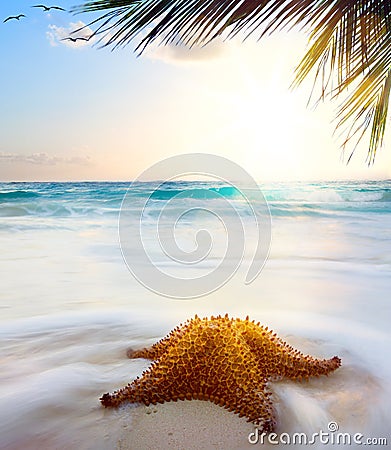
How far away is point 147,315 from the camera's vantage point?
15.8ft

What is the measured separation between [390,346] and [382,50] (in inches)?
85.4

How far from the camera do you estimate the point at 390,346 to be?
12.8 ft

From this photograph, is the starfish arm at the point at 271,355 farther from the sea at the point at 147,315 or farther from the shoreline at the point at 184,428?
the shoreline at the point at 184,428

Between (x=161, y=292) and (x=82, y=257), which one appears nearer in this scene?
(x=161, y=292)

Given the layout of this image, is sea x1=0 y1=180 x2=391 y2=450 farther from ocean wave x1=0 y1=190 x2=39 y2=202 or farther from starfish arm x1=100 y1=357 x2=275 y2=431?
ocean wave x1=0 y1=190 x2=39 y2=202

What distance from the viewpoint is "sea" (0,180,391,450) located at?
2.47 meters

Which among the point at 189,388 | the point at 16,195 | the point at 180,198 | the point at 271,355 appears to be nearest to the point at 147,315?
the point at 271,355

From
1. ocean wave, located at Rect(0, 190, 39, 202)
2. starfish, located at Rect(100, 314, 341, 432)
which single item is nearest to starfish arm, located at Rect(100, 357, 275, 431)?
starfish, located at Rect(100, 314, 341, 432)

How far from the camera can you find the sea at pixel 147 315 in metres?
2.47

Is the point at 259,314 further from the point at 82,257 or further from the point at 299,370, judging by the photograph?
the point at 82,257

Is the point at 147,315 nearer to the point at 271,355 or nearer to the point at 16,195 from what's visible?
the point at 271,355

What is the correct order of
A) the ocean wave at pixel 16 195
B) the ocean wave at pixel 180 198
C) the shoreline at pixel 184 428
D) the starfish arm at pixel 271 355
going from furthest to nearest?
the ocean wave at pixel 16 195
the ocean wave at pixel 180 198
the starfish arm at pixel 271 355
the shoreline at pixel 184 428

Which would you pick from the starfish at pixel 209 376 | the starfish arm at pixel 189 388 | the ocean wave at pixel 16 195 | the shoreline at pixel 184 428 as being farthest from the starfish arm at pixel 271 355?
the ocean wave at pixel 16 195

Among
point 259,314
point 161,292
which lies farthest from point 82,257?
point 259,314
